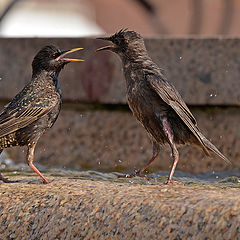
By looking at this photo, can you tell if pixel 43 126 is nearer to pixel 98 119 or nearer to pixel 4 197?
pixel 4 197

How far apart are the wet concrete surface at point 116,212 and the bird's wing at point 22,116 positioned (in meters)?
0.70

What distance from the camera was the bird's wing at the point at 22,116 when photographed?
5.07 m

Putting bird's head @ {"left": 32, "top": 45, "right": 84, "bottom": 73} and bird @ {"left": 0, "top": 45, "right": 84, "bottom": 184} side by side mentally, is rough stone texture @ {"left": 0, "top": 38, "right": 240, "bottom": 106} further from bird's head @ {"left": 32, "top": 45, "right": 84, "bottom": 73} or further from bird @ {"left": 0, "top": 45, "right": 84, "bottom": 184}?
bird @ {"left": 0, "top": 45, "right": 84, "bottom": 184}

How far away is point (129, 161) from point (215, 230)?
334cm

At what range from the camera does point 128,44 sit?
5355 millimetres

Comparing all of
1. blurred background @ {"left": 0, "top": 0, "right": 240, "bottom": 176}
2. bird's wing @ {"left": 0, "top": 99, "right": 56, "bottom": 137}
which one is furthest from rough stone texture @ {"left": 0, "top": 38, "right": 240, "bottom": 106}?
bird's wing @ {"left": 0, "top": 99, "right": 56, "bottom": 137}

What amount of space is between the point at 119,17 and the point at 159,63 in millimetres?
9848

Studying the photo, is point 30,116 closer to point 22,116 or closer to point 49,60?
point 22,116

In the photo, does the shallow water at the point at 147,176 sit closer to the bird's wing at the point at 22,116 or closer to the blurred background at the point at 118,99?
the blurred background at the point at 118,99

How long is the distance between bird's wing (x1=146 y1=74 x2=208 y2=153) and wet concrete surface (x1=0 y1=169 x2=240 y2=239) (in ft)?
2.29

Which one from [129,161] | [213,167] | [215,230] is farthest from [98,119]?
[215,230]

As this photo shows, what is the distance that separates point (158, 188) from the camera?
4.29 metres

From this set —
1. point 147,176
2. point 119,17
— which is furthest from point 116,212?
point 119,17

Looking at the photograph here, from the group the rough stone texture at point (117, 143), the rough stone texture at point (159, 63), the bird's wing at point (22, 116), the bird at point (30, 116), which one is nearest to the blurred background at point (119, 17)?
the rough stone texture at point (159, 63)
